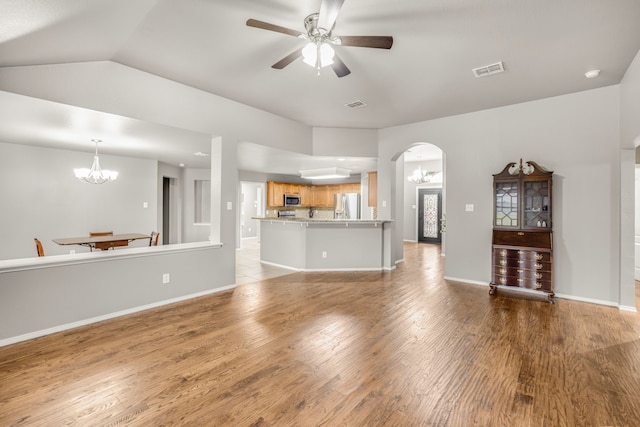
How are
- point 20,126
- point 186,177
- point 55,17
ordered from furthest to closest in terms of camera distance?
point 186,177, point 20,126, point 55,17

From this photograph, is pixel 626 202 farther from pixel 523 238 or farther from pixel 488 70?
pixel 488 70

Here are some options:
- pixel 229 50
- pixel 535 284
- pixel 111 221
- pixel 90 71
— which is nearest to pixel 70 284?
pixel 90 71

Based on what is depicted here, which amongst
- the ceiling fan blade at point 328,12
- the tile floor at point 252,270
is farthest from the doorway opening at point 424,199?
the ceiling fan blade at point 328,12

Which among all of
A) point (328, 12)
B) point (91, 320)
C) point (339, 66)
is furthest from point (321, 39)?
point (91, 320)

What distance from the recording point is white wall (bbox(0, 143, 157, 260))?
5195 mm

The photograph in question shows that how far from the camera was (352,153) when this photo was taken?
19.5ft

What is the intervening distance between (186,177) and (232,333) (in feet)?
22.3

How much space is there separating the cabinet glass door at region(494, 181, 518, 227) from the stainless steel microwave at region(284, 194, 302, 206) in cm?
625

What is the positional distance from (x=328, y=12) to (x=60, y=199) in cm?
642

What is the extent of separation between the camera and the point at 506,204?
14.4ft

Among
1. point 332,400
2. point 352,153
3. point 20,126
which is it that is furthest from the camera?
point 352,153

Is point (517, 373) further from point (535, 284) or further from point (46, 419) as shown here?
point (46, 419)

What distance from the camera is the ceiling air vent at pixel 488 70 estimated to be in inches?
128

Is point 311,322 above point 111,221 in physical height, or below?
below
